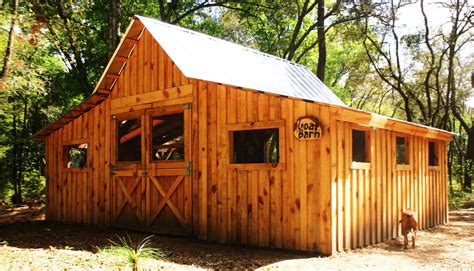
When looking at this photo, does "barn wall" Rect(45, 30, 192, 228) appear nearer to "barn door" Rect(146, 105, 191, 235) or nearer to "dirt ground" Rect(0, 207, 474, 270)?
A: "barn door" Rect(146, 105, 191, 235)

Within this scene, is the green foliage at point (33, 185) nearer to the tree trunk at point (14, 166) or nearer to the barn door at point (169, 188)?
the tree trunk at point (14, 166)

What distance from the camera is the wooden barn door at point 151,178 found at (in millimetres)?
8625

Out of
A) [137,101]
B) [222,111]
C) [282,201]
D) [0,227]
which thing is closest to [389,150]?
[282,201]

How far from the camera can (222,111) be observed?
8.05m

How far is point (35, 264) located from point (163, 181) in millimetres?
3830

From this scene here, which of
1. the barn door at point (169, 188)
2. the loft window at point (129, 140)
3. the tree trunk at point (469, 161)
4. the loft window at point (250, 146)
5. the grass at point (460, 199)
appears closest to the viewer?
the barn door at point (169, 188)

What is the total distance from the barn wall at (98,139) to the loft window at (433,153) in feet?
21.6

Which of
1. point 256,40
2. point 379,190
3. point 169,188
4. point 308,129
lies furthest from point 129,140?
point 256,40

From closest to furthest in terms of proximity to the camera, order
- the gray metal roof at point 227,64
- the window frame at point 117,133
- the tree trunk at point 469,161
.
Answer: the gray metal roof at point 227,64, the window frame at point 117,133, the tree trunk at point 469,161

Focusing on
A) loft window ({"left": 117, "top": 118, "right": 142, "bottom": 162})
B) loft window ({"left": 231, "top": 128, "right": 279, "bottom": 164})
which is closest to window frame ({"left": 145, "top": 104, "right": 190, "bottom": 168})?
loft window ({"left": 117, "top": 118, "right": 142, "bottom": 162})

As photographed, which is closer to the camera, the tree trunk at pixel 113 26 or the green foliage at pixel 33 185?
the tree trunk at pixel 113 26

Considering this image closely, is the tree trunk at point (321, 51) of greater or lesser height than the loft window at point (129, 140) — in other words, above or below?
above

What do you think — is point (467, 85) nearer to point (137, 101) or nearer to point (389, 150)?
point (389, 150)

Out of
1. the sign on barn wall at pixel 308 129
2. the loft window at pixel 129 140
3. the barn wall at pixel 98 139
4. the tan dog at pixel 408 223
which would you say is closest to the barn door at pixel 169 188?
the barn wall at pixel 98 139
